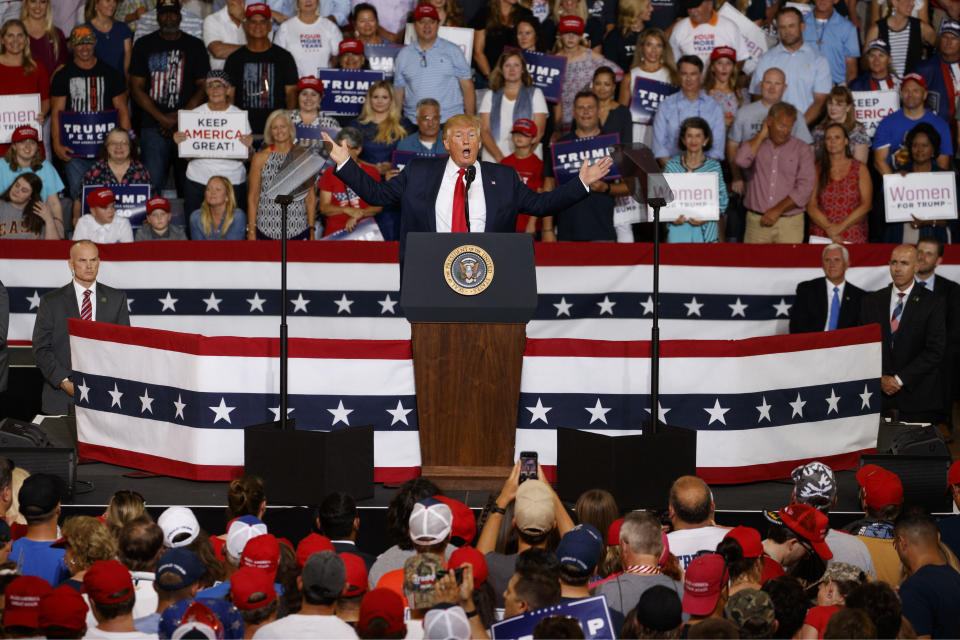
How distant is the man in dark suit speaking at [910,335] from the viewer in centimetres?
991

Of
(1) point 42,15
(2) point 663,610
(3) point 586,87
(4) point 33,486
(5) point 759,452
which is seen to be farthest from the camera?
(1) point 42,15

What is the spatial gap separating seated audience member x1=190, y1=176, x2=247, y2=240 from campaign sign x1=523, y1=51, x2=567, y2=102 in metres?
2.95

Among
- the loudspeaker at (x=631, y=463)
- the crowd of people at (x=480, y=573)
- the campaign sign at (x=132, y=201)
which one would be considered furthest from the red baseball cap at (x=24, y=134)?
the loudspeaker at (x=631, y=463)

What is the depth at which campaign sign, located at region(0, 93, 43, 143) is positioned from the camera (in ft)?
41.2

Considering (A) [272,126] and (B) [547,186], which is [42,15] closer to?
(A) [272,126]

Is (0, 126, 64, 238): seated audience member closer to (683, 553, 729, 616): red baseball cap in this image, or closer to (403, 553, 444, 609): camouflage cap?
(403, 553, 444, 609): camouflage cap

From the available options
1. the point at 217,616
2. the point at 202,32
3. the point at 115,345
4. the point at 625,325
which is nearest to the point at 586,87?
the point at 625,325

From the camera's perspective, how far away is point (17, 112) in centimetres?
1260

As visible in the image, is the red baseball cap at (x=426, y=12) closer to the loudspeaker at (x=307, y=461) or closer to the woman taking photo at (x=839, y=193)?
the woman taking photo at (x=839, y=193)

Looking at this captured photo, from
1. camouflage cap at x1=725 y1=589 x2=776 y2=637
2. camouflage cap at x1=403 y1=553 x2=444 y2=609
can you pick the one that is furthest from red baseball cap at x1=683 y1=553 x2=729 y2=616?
camouflage cap at x1=403 y1=553 x2=444 y2=609

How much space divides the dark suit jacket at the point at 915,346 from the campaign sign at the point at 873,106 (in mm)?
3273

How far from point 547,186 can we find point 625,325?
60.3 inches

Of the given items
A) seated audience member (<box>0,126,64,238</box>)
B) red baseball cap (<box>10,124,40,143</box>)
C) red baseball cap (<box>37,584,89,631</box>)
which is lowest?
red baseball cap (<box>37,584,89,631</box>)

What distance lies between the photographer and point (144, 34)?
44.2 feet
